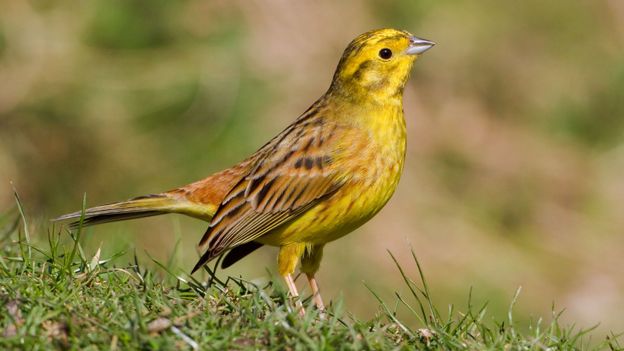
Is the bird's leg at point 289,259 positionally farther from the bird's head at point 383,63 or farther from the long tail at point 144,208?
the bird's head at point 383,63

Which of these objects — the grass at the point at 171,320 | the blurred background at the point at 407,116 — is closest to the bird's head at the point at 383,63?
the grass at the point at 171,320

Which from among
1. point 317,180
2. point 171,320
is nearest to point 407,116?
point 317,180

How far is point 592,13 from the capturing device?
12.0m

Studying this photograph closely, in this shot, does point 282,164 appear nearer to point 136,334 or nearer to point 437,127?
point 136,334

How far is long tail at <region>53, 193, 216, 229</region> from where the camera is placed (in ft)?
18.6

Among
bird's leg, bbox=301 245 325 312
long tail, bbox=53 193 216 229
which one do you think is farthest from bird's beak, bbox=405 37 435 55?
long tail, bbox=53 193 216 229

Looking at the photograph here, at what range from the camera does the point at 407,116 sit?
1091cm

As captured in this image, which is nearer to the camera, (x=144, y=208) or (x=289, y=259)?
(x=289, y=259)

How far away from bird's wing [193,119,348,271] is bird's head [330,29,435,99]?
11.3 inches

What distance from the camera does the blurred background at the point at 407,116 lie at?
8766 millimetres

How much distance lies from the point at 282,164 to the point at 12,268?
181cm

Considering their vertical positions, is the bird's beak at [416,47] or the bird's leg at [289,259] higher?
the bird's beak at [416,47]

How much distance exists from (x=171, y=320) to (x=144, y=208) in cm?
195

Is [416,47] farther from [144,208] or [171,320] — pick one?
[171,320]
